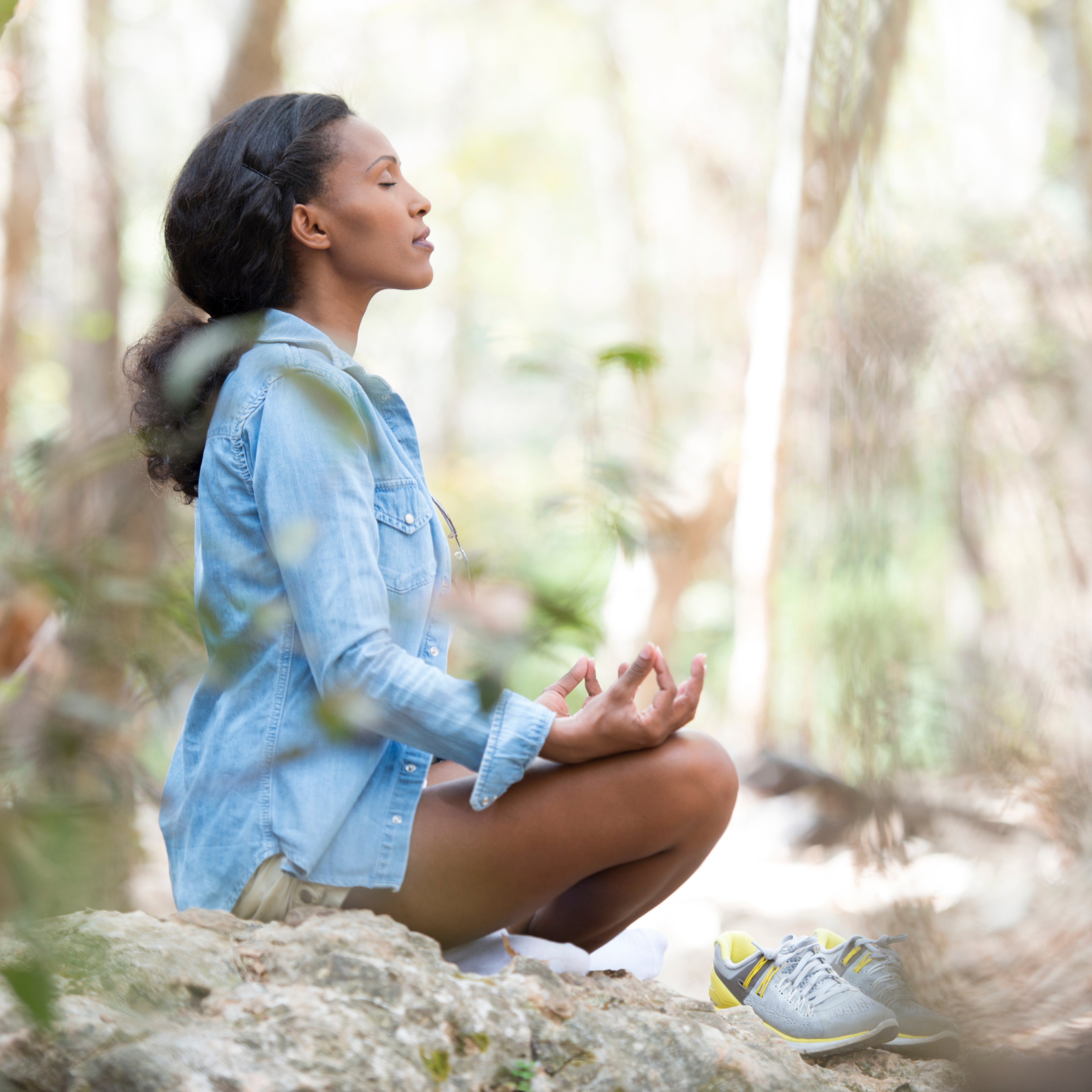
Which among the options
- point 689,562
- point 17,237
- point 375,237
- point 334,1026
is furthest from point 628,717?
point 17,237

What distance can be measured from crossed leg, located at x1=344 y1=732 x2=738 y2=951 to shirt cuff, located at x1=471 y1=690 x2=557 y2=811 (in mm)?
68

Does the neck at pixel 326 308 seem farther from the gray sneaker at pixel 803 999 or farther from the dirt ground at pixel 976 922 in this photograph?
the gray sneaker at pixel 803 999

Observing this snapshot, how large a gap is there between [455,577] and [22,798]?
Answer: 263 mm

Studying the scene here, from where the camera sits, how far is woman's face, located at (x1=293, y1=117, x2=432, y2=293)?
1490mm

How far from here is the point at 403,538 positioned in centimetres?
138

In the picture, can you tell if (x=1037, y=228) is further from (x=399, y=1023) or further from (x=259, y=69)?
(x=399, y=1023)

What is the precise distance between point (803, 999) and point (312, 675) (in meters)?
0.78

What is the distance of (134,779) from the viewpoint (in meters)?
0.56

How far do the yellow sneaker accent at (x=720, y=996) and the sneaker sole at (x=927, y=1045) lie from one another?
8.6 inches

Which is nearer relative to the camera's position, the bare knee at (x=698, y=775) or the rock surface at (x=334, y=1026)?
the rock surface at (x=334, y=1026)

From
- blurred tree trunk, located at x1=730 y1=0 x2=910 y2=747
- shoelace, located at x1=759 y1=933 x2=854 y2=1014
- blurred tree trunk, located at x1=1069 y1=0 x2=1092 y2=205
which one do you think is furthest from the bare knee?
blurred tree trunk, located at x1=1069 y1=0 x2=1092 y2=205

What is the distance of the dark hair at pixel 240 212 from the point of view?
58.2 inches

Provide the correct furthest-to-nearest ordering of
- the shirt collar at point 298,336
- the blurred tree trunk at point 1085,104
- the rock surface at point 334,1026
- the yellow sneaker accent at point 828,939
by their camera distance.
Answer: the blurred tree trunk at point 1085,104 < the yellow sneaker accent at point 828,939 < the shirt collar at point 298,336 < the rock surface at point 334,1026

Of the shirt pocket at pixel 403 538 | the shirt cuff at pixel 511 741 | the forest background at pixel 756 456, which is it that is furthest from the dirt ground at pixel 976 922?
the shirt pocket at pixel 403 538
